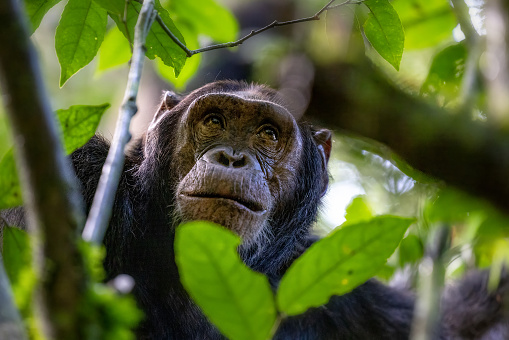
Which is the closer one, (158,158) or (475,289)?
(158,158)

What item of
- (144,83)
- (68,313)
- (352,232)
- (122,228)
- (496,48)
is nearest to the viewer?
(68,313)

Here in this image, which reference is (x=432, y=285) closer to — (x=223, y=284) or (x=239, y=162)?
(x=239, y=162)

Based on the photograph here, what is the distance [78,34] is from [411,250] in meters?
2.89

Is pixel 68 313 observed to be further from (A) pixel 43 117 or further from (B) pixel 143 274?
(B) pixel 143 274

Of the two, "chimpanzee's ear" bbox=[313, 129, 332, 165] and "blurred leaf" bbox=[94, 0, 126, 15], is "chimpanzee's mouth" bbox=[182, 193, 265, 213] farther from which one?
"blurred leaf" bbox=[94, 0, 126, 15]

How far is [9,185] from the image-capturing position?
163cm

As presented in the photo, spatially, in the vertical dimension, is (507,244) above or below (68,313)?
below

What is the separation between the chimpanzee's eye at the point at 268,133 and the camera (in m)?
4.51

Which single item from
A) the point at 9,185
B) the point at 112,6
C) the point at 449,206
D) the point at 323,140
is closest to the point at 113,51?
the point at 323,140

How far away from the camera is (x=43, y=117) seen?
1025mm

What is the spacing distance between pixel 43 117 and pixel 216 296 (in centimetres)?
63

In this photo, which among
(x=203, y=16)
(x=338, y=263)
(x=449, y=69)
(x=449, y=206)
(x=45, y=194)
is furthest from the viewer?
(x=203, y=16)

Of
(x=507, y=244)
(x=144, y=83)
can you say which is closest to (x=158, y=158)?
(x=507, y=244)

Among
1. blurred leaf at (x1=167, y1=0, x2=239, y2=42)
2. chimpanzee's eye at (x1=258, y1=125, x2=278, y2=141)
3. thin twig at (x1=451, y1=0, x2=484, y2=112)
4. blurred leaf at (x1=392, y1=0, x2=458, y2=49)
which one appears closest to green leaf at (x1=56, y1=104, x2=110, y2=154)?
thin twig at (x1=451, y1=0, x2=484, y2=112)
